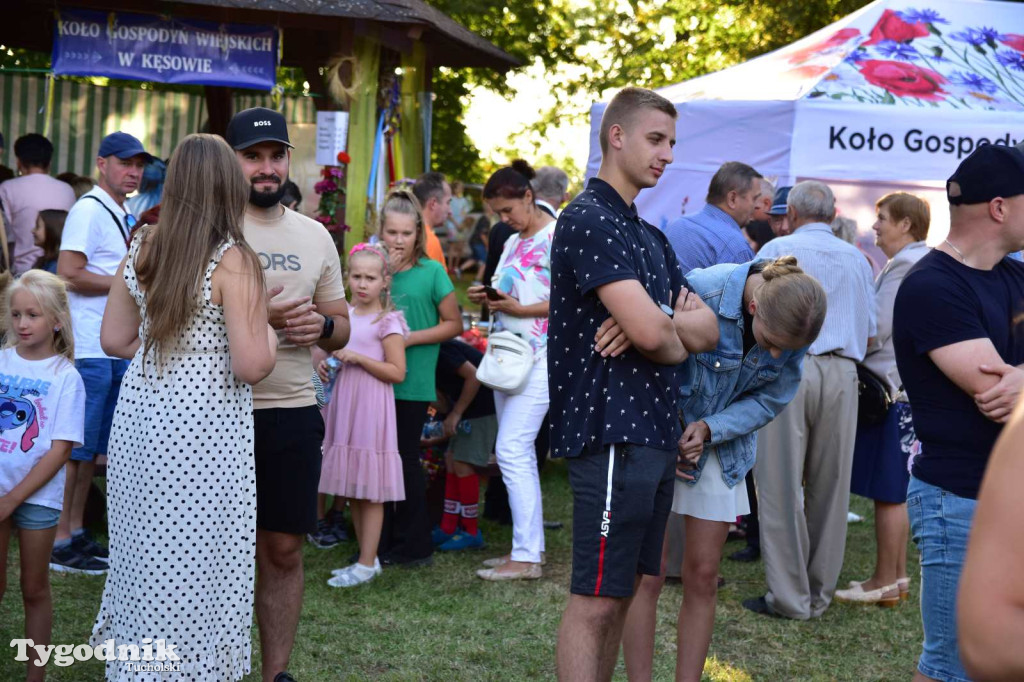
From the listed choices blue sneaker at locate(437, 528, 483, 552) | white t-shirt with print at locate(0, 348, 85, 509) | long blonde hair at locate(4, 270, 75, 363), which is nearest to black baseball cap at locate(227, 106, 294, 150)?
long blonde hair at locate(4, 270, 75, 363)

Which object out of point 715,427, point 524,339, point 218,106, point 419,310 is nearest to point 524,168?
point 419,310

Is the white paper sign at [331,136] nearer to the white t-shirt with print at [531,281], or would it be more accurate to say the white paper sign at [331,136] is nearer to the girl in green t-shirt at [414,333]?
the girl in green t-shirt at [414,333]

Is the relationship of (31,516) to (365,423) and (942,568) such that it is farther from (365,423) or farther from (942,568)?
(942,568)

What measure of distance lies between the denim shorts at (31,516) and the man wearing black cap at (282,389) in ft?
2.40

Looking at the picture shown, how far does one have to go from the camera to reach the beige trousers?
557 centimetres

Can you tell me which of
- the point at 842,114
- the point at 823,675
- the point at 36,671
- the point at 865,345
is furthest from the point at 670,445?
the point at 842,114

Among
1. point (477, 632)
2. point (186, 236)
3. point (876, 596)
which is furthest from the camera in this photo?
point (876, 596)

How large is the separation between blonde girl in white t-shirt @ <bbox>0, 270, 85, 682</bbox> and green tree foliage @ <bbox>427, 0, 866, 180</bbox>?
14162mm

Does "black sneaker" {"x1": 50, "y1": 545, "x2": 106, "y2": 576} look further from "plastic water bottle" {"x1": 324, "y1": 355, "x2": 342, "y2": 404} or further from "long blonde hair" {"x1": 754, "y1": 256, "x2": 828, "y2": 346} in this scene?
"long blonde hair" {"x1": 754, "y1": 256, "x2": 828, "y2": 346}

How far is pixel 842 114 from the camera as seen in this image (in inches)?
287

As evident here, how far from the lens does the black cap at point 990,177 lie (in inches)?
117

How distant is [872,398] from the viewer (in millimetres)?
5992

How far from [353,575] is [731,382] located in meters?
2.69

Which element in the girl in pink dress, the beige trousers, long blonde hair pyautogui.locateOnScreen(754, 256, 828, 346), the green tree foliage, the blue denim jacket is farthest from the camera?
the green tree foliage
